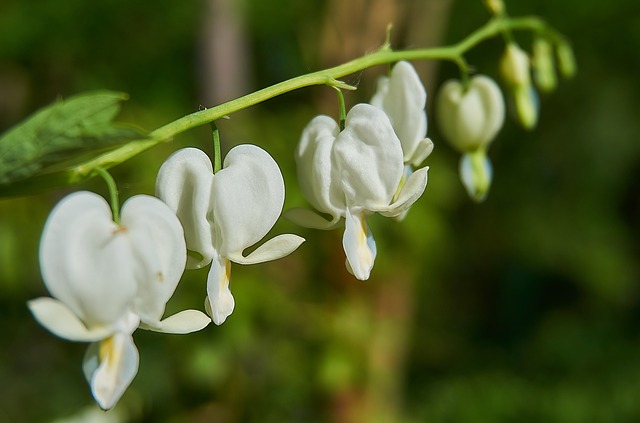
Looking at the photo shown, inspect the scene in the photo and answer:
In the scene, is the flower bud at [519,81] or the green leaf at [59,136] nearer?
the green leaf at [59,136]

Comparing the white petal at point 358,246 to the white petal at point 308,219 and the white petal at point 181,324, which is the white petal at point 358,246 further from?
the white petal at point 181,324

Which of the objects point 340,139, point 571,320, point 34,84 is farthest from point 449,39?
point 340,139

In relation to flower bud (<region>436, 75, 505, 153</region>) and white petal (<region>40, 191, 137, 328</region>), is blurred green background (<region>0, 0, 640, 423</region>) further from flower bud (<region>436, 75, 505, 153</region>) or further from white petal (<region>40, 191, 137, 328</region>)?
white petal (<region>40, 191, 137, 328</region>)

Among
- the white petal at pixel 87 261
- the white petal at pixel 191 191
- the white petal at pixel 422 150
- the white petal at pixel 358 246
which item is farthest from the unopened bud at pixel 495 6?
the white petal at pixel 87 261

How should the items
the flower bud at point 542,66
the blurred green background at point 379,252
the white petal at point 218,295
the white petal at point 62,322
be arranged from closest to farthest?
1. the white petal at point 62,322
2. the white petal at point 218,295
3. the flower bud at point 542,66
4. the blurred green background at point 379,252

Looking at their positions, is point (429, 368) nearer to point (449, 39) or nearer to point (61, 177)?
point (449, 39)

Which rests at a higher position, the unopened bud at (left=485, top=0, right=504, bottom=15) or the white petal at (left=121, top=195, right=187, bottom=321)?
the unopened bud at (left=485, top=0, right=504, bottom=15)

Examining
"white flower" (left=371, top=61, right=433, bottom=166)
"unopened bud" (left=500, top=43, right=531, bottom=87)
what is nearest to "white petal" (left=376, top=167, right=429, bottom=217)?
"white flower" (left=371, top=61, right=433, bottom=166)
